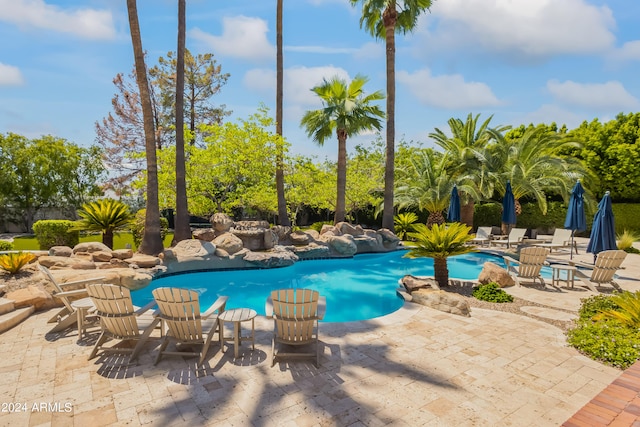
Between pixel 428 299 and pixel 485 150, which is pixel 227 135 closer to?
pixel 428 299

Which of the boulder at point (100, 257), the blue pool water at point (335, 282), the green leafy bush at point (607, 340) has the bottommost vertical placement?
the blue pool water at point (335, 282)

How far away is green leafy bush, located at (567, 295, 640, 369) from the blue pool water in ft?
12.9

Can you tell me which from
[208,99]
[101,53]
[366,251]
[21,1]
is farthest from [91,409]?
[208,99]

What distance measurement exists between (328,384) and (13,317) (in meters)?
6.23

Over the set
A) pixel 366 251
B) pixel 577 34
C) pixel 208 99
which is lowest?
pixel 366 251

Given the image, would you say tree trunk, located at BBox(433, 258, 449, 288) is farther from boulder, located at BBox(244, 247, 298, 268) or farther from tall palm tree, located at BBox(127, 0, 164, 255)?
tall palm tree, located at BBox(127, 0, 164, 255)

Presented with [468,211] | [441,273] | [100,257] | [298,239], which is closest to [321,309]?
[441,273]

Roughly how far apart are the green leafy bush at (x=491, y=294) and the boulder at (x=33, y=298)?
10015mm

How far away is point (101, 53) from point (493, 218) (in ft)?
79.4

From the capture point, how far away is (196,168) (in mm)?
16703

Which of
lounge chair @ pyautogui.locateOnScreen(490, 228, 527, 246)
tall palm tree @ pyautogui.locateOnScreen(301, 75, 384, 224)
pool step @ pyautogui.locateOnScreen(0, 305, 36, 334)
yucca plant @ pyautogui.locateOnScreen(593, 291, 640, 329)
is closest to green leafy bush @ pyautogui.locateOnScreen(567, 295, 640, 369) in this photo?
yucca plant @ pyautogui.locateOnScreen(593, 291, 640, 329)

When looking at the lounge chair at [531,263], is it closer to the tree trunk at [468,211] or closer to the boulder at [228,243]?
the boulder at [228,243]

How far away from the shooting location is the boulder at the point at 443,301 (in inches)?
286

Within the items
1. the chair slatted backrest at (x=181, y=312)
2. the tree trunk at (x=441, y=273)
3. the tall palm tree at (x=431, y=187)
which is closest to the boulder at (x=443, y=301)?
the tree trunk at (x=441, y=273)
